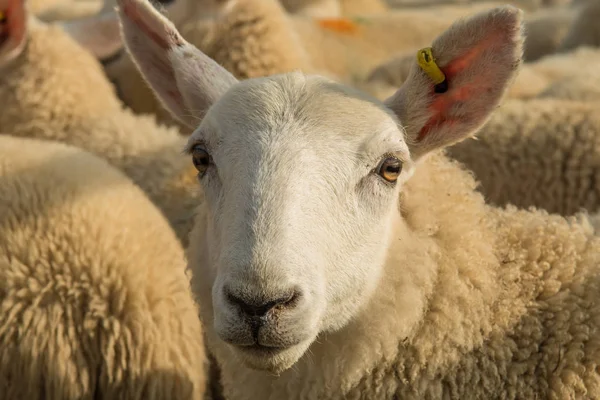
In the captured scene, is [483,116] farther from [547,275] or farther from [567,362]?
[567,362]

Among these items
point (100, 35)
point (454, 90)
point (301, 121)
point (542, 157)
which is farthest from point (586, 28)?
point (301, 121)

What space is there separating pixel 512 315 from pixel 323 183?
0.66 m

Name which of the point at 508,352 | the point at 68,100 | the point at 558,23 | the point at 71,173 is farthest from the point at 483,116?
the point at 558,23

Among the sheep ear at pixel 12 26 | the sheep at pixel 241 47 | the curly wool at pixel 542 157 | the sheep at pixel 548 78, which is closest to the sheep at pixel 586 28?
the sheep at pixel 548 78

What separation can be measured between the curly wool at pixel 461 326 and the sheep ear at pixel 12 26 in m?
2.44

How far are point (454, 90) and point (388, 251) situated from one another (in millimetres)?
495

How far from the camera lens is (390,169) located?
96.0 inches

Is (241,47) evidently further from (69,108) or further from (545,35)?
(545,35)

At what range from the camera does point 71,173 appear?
10.7 ft

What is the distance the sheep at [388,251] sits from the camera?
222 cm

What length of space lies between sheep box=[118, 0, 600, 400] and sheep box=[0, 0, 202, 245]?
5.10ft

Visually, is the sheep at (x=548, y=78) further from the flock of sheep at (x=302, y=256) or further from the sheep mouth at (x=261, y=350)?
the sheep mouth at (x=261, y=350)

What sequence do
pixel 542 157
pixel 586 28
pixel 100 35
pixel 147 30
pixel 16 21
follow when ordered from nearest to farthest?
pixel 147 30
pixel 542 157
pixel 16 21
pixel 100 35
pixel 586 28

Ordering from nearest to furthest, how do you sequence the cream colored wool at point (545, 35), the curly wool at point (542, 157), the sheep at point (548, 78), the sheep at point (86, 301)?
the sheep at point (86, 301), the curly wool at point (542, 157), the sheep at point (548, 78), the cream colored wool at point (545, 35)
